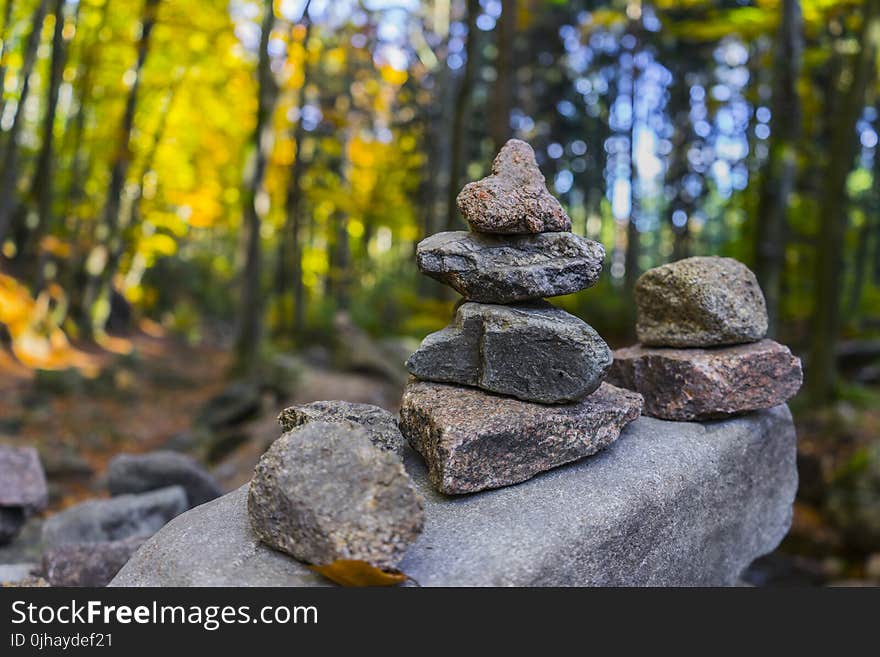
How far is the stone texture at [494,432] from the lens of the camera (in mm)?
3047

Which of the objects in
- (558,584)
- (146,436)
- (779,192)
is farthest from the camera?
(146,436)

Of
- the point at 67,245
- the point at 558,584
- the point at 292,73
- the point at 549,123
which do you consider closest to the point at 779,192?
the point at 558,584

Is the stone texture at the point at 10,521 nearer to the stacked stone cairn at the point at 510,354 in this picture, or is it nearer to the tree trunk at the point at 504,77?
the stacked stone cairn at the point at 510,354

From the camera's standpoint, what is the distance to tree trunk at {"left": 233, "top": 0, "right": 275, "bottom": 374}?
1198 cm

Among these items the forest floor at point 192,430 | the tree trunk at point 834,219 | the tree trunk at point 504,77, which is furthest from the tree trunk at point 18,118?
the tree trunk at point 834,219

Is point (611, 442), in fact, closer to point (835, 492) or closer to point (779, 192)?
point (779, 192)

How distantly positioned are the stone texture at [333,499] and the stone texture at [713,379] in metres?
1.98

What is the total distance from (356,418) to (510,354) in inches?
31.2

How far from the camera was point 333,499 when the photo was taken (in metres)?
2.55

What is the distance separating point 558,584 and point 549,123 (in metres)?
25.0

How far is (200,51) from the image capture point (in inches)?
613

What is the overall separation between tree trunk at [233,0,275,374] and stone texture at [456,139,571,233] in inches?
373

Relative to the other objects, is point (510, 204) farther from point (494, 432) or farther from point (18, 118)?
point (18, 118)

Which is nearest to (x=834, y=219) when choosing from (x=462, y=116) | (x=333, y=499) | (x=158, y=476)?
(x=462, y=116)
